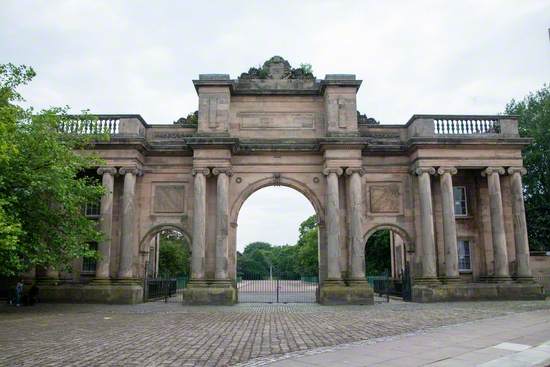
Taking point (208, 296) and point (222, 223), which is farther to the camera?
point (222, 223)

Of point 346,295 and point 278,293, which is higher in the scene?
point 346,295

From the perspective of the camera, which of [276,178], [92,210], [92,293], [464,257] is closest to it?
[92,293]

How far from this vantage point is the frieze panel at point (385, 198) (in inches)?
→ 1075

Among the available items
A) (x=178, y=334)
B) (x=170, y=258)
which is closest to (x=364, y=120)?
(x=178, y=334)

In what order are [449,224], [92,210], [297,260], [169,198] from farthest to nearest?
[297,260] < [92,210] < [169,198] < [449,224]

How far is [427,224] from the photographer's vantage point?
25.8m

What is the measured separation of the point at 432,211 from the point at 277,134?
30.9 feet

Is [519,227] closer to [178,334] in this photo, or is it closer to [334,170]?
[334,170]

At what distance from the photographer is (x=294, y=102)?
2786 cm

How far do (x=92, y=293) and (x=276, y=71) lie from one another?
15328mm

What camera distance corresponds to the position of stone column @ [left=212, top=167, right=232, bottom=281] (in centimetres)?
2475

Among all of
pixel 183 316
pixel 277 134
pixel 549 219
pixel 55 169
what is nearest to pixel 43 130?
pixel 55 169

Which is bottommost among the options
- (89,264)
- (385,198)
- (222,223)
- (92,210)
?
(89,264)

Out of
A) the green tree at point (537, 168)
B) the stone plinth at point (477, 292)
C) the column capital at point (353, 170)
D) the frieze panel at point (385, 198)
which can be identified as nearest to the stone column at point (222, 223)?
the column capital at point (353, 170)
